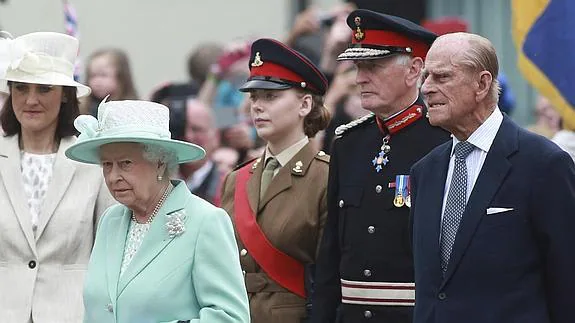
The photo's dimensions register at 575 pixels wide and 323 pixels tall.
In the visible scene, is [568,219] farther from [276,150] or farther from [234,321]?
[276,150]

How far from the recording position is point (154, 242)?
258 inches

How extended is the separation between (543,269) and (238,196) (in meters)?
2.17

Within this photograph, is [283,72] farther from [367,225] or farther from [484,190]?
[484,190]

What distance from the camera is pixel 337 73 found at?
12.2 m

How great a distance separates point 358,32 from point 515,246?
1.70 metres

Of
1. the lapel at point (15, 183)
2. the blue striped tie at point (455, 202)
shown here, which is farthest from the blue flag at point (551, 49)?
the lapel at point (15, 183)

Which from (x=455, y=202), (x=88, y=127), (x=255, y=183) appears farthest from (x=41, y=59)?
(x=455, y=202)

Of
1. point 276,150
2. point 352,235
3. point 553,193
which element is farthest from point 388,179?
point 553,193

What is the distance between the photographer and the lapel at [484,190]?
21.5 feet

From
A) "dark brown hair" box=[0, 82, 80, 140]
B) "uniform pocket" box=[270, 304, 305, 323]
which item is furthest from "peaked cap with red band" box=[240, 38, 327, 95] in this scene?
"uniform pocket" box=[270, 304, 305, 323]

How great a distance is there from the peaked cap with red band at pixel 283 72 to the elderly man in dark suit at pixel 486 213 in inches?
59.7

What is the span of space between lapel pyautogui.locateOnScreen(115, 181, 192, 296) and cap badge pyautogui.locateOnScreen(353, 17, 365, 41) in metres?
1.52

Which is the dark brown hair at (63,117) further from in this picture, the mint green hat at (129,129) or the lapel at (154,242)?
the lapel at (154,242)

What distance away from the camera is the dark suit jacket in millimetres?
6477
